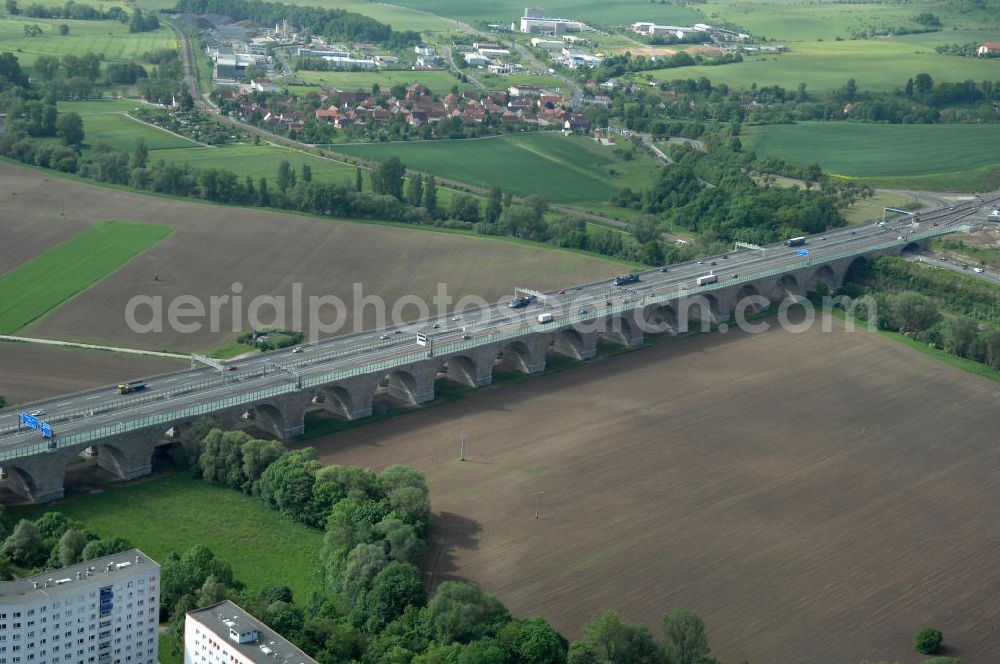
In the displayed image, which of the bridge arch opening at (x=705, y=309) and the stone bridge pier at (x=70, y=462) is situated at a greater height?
the bridge arch opening at (x=705, y=309)

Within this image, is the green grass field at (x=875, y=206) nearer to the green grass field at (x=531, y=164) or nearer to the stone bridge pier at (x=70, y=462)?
the green grass field at (x=531, y=164)

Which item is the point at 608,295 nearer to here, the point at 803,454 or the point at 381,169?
the point at 803,454

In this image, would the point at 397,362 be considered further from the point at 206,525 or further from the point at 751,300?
the point at 751,300

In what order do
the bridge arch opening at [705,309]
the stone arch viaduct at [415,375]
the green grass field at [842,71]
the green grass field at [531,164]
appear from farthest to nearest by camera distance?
the green grass field at [842,71] → the green grass field at [531,164] → the bridge arch opening at [705,309] → the stone arch viaduct at [415,375]

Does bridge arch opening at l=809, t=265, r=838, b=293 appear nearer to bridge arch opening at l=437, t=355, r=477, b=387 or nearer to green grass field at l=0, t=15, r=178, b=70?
bridge arch opening at l=437, t=355, r=477, b=387

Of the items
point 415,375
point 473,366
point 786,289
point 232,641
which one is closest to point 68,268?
point 415,375

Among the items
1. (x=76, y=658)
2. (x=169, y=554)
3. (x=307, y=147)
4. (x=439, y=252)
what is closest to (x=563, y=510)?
(x=169, y=554)

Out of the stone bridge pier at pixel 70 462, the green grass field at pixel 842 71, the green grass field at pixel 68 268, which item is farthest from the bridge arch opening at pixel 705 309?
the green grass field at pixel 842 71
